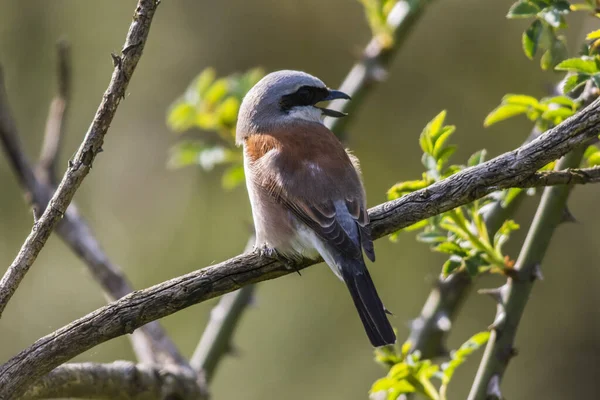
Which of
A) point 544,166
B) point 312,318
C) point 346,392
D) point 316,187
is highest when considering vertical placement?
point 316,187

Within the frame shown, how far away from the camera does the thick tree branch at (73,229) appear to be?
3863 mm

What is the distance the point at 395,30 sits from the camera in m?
4.15

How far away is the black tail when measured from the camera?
2.80 metres

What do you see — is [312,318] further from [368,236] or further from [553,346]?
[368,236]

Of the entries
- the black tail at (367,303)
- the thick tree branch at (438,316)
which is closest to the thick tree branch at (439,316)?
the thick tree branch at (438,316)

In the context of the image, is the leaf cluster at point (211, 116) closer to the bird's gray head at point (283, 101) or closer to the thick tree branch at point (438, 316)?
the bird's gray head at point (283, 101)

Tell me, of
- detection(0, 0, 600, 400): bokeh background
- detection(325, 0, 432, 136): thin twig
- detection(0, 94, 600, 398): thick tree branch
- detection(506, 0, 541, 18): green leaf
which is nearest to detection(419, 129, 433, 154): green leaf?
detection(0, 94, 600, 398): thick tree branch

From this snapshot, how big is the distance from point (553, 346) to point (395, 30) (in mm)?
3094

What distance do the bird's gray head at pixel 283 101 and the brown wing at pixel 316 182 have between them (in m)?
0.16

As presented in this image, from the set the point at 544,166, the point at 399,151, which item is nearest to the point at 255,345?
the point at 399,151

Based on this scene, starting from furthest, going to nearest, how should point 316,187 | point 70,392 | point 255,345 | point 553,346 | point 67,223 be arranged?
point 255,345
point 553,346
point 67,223
point 316,187
point 70,392

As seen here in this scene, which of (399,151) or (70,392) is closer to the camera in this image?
(70,392)

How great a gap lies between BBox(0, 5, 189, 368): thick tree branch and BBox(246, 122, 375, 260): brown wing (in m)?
1.02

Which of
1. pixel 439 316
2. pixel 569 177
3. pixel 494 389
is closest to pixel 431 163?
pixel 569 177
